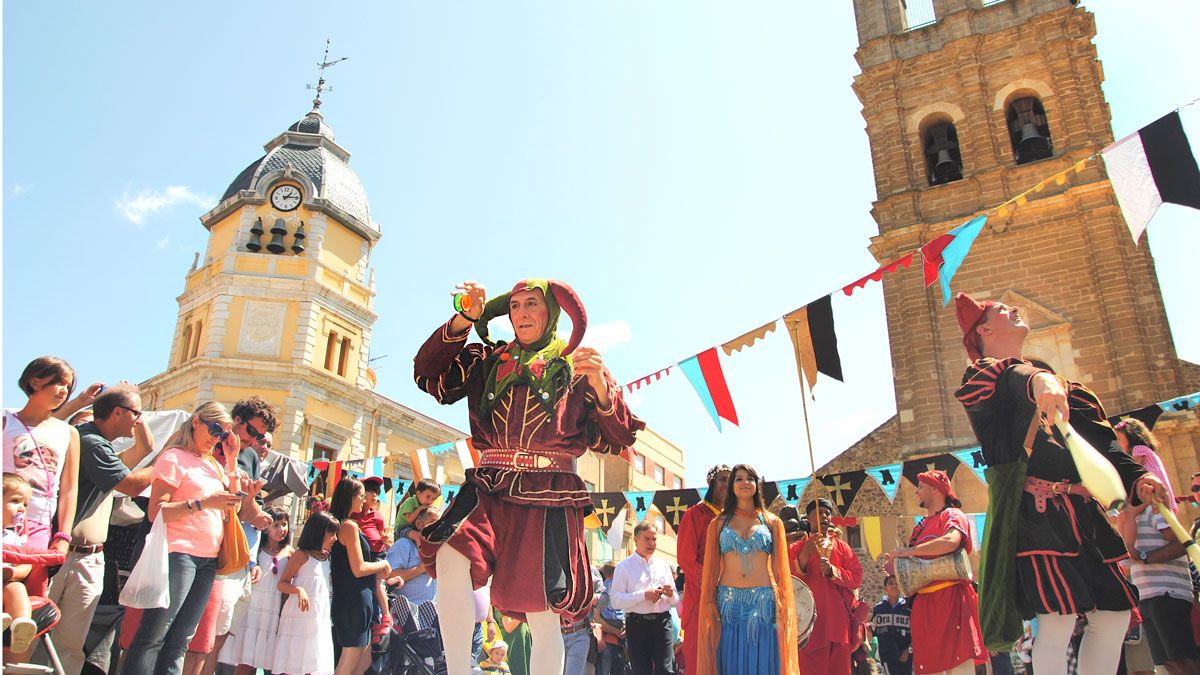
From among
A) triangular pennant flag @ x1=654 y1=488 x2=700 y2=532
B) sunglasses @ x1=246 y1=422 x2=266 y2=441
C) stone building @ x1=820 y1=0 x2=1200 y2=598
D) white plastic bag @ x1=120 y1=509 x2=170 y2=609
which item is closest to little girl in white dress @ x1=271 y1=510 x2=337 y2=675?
sunglasses @ x1=246 y1=422 x2=266 y2=441

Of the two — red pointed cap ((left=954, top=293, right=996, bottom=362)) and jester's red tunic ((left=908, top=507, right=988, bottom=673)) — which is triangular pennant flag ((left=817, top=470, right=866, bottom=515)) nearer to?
jester's red tunic ((left=908, top=507, right=988, bottom=673))

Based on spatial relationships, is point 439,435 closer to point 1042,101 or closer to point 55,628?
point 1042,101

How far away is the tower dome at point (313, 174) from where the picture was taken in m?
34.1

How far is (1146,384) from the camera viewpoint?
1648 centimetres

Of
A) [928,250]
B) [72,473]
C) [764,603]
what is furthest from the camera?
[928,250]

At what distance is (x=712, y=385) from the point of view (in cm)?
1006

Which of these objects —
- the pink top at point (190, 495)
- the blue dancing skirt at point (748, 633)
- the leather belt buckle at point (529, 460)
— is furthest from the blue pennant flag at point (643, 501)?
the leather belt buckle at point (529, 460)

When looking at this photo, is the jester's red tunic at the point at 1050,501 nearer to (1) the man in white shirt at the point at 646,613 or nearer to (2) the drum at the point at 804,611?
(2) the drum at the point at 804,611

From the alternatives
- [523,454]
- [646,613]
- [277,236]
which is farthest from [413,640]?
[277,236]

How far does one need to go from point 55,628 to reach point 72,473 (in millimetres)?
761

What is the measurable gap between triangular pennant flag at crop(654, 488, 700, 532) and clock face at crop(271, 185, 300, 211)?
86.1 ft

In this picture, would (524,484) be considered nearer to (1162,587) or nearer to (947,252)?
(1162,587)

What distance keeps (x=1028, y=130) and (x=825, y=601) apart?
54.5 ft

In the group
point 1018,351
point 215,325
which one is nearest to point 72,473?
point 1018,351
